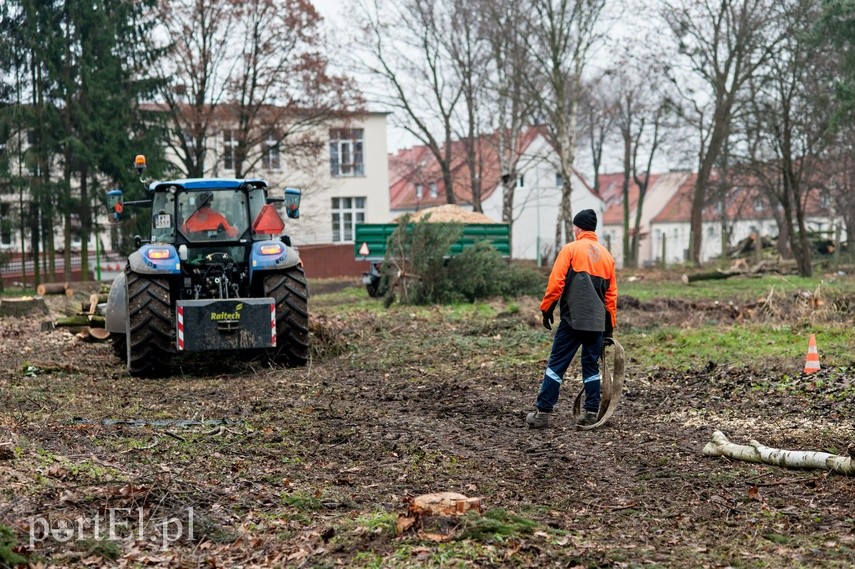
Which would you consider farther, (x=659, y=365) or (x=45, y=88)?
(x=45, y=88)

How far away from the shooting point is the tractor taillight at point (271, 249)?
1287cm

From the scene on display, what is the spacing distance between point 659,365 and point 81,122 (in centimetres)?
2401

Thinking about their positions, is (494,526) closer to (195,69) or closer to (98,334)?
(98,334)

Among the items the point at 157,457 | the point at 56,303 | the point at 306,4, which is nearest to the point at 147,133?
the point at 306,4

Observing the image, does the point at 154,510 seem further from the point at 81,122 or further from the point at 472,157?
the point at 472,157

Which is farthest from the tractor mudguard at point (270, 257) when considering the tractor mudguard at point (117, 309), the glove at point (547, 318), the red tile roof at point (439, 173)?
the red tile roof at point (439, 173)

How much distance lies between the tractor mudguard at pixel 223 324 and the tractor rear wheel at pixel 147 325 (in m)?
0.25

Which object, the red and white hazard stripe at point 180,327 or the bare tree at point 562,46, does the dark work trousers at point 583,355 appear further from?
the bare tree at point 562,46

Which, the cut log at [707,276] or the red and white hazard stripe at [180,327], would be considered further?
the cut log at [707,276]

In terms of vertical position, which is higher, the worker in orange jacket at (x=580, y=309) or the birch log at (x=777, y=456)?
the worker in orange jacket at (x=580, y=309)

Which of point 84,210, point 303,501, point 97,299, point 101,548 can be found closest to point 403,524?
point 303,501

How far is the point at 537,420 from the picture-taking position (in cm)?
895

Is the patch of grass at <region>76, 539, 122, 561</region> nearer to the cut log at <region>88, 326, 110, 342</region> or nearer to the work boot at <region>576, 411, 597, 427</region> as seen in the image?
the work boot at <region>576, 411, 597, 427</region>

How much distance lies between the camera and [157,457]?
23.8 ft
